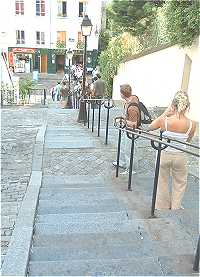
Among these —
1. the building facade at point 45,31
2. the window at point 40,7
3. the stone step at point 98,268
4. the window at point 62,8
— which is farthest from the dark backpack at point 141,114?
the window at point 40,7

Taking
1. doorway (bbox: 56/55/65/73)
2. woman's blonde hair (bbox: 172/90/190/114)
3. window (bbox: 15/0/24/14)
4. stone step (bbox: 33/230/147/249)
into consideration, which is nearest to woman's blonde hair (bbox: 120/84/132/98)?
woman's blonde hair (bbox: 172/90/190/114)

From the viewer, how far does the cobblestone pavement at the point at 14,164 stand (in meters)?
4.51

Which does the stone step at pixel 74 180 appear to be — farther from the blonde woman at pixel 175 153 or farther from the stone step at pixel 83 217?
the stone step at pixel 83 217

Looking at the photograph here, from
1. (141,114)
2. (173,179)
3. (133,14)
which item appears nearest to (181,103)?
(173,179)

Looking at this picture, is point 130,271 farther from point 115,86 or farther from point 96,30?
point 96,30

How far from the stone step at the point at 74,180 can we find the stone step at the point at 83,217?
144 centimetres

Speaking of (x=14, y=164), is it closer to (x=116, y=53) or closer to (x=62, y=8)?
(x=116, y=53)

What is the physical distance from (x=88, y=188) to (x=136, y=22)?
1783 centimetres

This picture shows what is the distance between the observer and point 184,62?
37.7 feet

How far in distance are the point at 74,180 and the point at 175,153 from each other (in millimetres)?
2135

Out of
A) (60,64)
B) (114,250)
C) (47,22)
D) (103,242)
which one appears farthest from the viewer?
(60,64)

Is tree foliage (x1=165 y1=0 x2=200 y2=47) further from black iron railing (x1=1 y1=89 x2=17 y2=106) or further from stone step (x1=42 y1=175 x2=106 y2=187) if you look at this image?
black iron railing (x1=1 y1=89 x2=17 y2=106)

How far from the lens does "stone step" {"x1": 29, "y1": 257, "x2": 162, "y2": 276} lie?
119 inches

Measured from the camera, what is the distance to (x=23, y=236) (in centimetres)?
371
